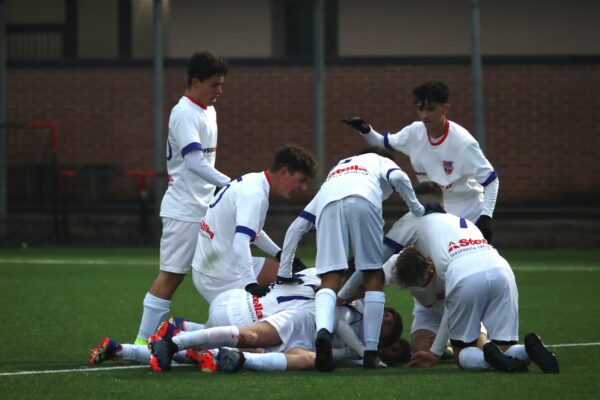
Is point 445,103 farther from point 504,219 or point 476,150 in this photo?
point 504,219

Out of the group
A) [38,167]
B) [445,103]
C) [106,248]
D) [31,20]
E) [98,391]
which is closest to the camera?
[98,391]

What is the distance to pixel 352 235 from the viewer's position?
9.35 metres

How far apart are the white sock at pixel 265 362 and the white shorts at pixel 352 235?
757mm

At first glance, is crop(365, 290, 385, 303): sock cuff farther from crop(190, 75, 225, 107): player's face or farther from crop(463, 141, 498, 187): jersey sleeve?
crop(190, 75, 225, 107): player's face

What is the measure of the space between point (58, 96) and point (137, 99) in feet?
4.37

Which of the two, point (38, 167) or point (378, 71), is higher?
point (378, 71)

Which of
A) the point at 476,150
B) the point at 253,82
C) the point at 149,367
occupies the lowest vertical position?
the point at 149,367

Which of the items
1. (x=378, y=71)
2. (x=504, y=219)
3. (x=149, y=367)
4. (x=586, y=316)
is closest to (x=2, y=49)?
(x=378, y=71)

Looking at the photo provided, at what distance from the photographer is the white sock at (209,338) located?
28.2 ft

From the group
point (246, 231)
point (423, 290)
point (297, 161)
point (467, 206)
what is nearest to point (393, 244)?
point (423, 290)

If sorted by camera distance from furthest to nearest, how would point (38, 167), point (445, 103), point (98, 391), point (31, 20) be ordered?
point (31, 20) < point (38, 167) < point (445, 103) < point (98, 391)

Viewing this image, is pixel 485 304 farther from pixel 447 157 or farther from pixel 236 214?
pixel 447 157

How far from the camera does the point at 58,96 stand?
23.0 metres

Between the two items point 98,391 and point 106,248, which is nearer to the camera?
point 98,391
